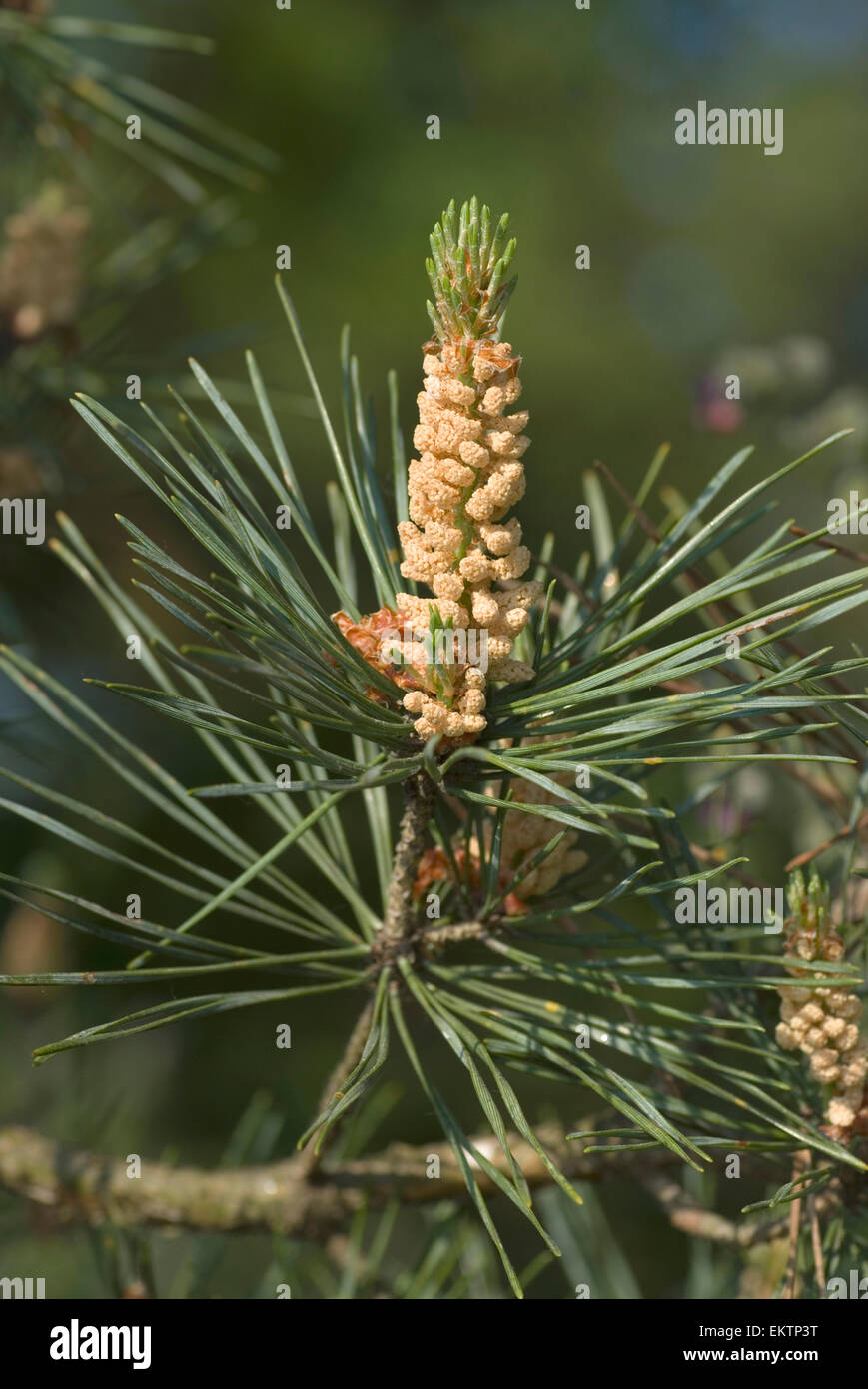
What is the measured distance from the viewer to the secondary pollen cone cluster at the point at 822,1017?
443 millimetres

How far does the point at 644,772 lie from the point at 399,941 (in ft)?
Answer: 0.42

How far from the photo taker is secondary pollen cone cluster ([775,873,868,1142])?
443mm

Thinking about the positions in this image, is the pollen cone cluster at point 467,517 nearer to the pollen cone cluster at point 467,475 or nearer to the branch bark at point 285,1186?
the pollen cone cluster at point 467,475

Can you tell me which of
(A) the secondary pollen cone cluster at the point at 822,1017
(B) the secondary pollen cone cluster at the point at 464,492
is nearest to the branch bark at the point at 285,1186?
(A) the secondary pollen cone cluster at the point at 822,1017

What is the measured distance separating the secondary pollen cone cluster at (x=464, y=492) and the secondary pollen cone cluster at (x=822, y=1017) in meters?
0.15

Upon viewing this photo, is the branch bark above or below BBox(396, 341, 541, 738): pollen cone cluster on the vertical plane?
below

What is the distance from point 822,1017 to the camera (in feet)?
1.47

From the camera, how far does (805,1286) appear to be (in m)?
0.50

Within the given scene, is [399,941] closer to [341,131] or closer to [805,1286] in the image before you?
[805,1286]

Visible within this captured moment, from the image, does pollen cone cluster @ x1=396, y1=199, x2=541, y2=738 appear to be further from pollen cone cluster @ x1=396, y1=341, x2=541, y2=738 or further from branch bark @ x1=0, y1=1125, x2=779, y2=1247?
branch bark @ x1=0, y1=1125, x2=779, y2=1247

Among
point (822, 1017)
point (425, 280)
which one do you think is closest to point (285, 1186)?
point (822, 1017)

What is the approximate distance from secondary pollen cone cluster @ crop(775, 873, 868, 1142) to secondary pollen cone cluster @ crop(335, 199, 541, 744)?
150 mm

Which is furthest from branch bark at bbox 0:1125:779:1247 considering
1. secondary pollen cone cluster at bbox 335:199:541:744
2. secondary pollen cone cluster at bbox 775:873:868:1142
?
secondary pollen cone cluster at bbox 335:199:541:744

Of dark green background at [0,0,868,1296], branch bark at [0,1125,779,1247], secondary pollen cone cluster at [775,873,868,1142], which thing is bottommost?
branch bark at [0,1125,779,1247]
